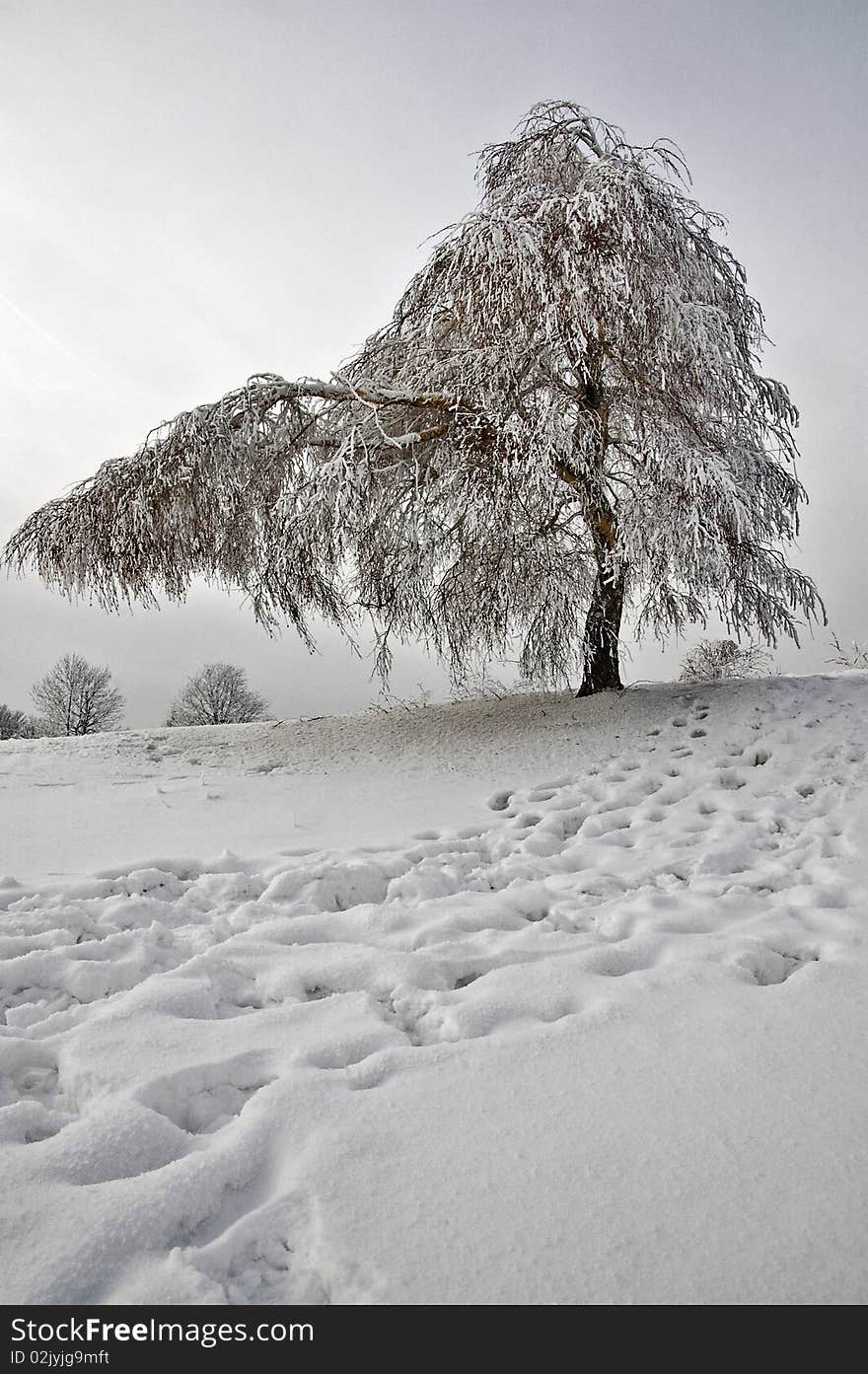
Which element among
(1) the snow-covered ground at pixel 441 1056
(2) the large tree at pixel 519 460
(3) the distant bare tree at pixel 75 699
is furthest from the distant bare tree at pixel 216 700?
(1) the snow-covered ground at pixel 441 1056

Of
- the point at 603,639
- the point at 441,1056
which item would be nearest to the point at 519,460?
the point at 603,639

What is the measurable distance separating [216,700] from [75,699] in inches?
132

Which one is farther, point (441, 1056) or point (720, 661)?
point (720, 661)

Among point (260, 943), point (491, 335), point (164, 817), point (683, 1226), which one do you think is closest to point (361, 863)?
point (260, 943)

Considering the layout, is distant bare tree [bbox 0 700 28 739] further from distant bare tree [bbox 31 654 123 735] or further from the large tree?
the large tree

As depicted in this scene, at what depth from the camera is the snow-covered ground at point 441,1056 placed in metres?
1.56

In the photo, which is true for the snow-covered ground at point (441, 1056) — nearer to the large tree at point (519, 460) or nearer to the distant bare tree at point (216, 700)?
the large tree at point (519, 460)

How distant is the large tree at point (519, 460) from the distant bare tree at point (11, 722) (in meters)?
11.2

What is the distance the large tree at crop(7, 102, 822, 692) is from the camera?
23.0 feet

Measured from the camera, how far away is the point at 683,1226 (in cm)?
163

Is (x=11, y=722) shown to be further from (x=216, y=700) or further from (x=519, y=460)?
Result: (x=519, y=460)

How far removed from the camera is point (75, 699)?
57.8 ft

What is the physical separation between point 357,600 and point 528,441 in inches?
104

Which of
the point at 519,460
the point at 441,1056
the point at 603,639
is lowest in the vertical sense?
the point at 441,1056
